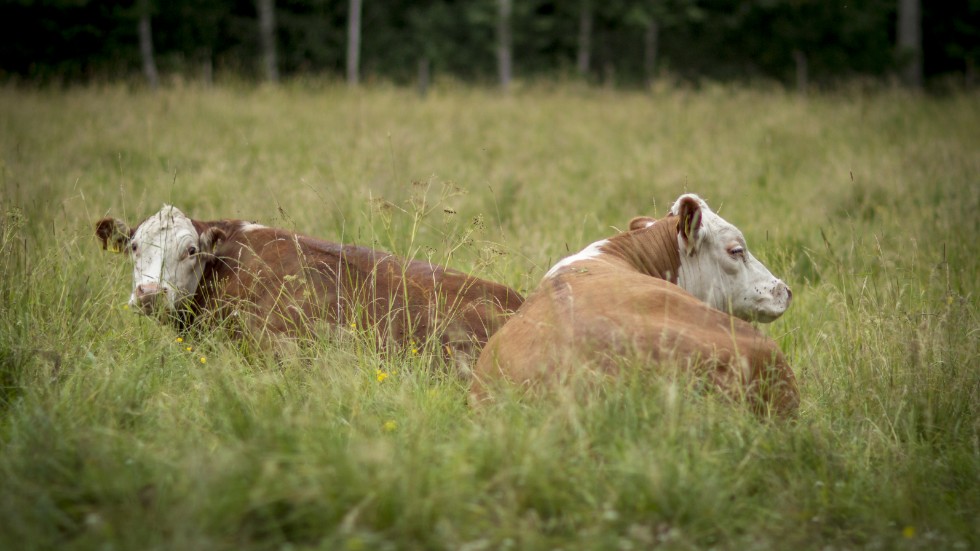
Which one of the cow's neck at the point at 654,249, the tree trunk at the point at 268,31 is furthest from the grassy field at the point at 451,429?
the tree trunk at the point at 268,31

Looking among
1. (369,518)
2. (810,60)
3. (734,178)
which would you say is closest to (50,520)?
(369,518)

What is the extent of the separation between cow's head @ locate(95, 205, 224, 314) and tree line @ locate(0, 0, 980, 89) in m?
19.0

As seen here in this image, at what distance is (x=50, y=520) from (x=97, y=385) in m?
1.16

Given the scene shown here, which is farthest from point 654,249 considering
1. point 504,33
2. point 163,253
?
point 504,33

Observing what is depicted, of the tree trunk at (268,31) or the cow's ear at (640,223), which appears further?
the tree trunk at (268,31)

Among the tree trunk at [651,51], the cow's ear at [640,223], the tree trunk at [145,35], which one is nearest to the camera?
the cow's ear at [640,223]

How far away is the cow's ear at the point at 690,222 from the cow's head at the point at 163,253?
97.8 inches

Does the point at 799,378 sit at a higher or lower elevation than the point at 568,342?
lower

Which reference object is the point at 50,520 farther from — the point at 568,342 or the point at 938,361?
the point at 938,361

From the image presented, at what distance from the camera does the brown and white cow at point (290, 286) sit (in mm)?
4812

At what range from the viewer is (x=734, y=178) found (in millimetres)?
9484

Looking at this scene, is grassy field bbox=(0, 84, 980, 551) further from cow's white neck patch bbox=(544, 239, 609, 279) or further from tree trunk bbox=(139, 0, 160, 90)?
tree trunk bbox=(139, 0, 160, 90)

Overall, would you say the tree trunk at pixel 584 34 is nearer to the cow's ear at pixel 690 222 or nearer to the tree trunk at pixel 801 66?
the tree trunk at pixel 801 66

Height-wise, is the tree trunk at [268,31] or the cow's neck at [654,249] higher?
the tree trunk at [268,31]
